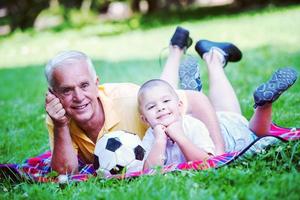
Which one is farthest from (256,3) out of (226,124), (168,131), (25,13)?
(168,131)

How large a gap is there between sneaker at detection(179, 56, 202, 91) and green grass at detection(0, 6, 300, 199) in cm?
83

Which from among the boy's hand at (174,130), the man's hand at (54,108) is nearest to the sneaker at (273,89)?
the boy's hand at (174,130)

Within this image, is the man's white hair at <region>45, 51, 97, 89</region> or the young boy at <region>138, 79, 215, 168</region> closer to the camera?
the young boy at <region>138, 79, 215, 168</region>

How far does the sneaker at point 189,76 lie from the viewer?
16.3 ft

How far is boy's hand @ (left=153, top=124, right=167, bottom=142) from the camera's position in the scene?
364 cm

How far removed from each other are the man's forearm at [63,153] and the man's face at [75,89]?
15 cm

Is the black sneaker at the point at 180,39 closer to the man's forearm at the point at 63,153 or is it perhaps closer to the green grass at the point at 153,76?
the green grass at the point at 153,76

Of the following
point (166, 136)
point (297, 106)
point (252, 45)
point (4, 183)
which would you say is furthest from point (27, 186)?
point (252, 45)

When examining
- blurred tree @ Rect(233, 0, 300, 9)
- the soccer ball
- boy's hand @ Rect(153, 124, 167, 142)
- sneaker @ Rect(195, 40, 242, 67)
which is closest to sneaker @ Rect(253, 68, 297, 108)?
boy's hand @ Rect(153, 124, 167, 142)

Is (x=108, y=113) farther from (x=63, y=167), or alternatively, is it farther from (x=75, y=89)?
(x=63, y=167)

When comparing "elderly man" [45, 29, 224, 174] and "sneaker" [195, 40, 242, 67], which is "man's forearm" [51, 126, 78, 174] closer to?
"elderly man" [45, 29, 224, 174]

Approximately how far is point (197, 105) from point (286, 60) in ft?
14.3

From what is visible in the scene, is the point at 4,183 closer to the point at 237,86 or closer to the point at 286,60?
the point at 237,86

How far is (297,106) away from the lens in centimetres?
550
